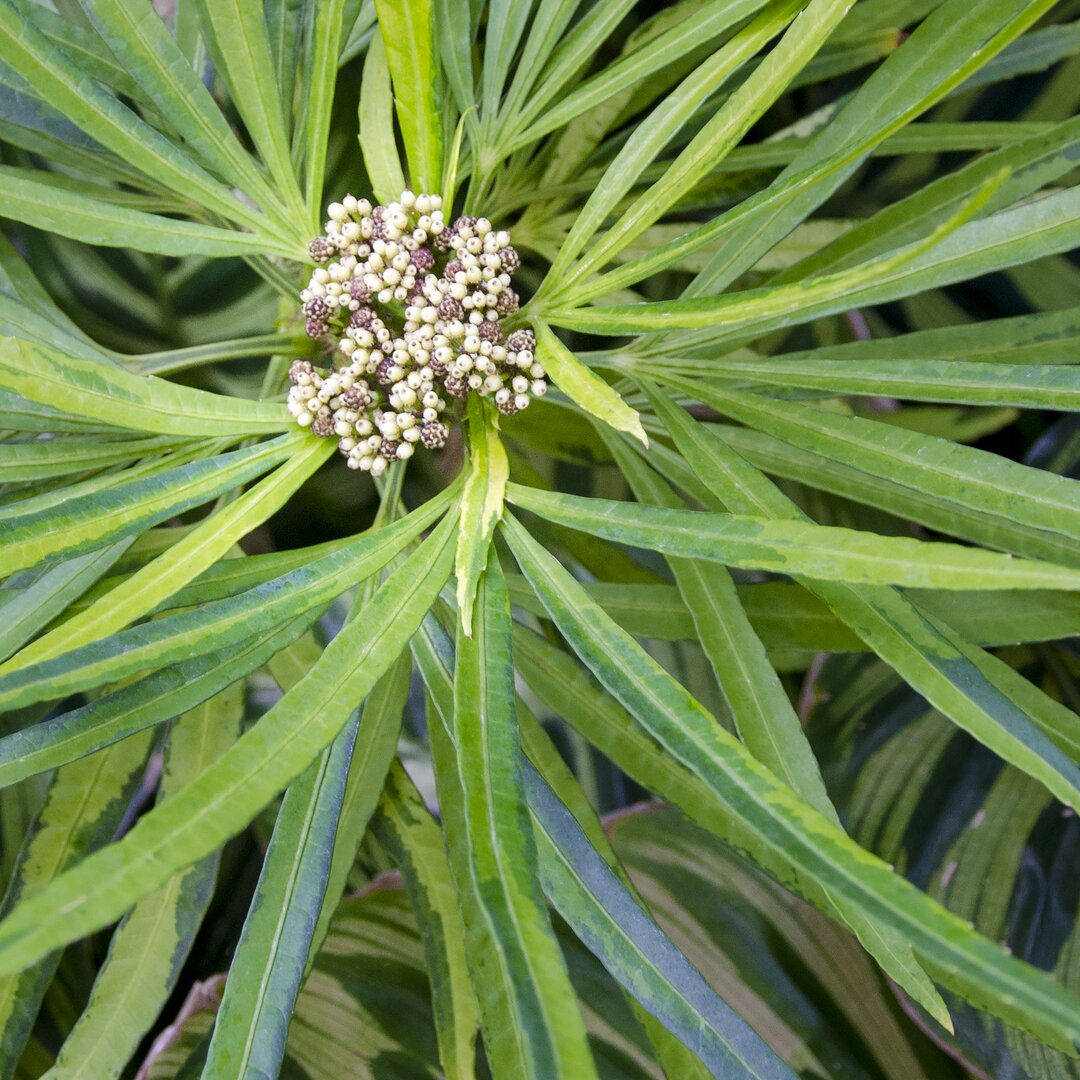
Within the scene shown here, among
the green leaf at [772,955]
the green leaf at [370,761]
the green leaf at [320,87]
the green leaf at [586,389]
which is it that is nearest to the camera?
the green leaf at [586,389]

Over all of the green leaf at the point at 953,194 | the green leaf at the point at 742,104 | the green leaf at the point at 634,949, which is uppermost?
the green leaf at the point at 742,104

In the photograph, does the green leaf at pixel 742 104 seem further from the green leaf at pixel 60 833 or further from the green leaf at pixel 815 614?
the green leaf at pixel 60 833

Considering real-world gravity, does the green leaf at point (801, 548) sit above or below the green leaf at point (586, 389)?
below

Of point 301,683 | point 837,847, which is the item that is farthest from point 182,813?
point 837,847

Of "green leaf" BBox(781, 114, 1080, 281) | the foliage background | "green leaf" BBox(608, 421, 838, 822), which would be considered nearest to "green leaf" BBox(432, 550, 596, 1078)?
the foliage background

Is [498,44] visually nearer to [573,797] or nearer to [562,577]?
[562,577]

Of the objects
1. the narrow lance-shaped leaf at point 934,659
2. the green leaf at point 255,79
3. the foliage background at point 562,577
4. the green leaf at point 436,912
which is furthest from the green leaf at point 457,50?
the green leaf at point 436,912
